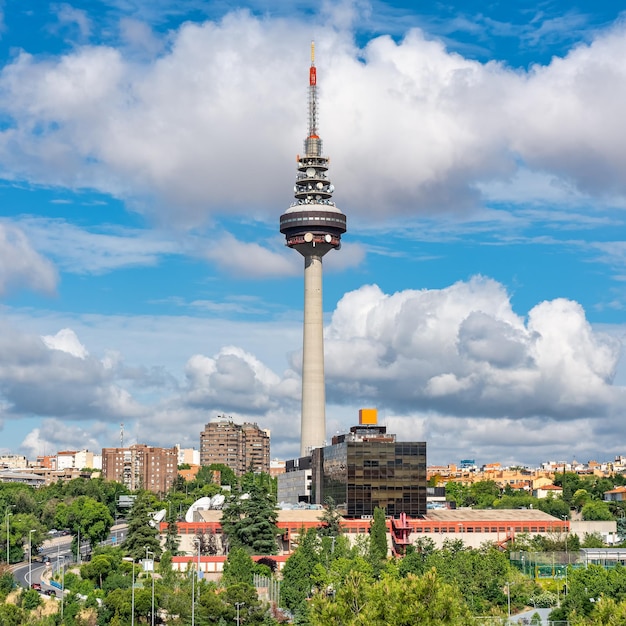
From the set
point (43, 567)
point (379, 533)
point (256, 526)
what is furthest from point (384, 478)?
point (43, 567)

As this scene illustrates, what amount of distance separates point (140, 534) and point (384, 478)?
38.5 meters

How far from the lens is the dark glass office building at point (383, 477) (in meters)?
180

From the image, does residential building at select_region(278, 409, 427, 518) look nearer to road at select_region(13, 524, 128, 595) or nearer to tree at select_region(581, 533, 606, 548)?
tree at select_region(581, 533, 606, 548)

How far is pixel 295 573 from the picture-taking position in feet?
438

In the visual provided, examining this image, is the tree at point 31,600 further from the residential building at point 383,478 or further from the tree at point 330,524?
the residential building at point 383,478

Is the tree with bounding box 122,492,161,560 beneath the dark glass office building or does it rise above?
beneath

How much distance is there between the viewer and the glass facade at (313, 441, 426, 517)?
180 meters

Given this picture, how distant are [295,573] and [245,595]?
16.6m

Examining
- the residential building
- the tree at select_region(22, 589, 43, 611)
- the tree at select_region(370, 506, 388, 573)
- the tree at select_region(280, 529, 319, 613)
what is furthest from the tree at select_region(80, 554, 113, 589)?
the residential building

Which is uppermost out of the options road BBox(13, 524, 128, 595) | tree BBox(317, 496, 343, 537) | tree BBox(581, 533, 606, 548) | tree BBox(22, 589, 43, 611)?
tree BBox(317, 496, 343, 537)

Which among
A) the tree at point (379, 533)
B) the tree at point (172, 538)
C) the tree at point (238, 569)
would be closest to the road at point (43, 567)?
the tree at point (172, 538)

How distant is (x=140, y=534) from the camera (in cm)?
16525

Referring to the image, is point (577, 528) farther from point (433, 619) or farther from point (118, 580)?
point (433, 619)

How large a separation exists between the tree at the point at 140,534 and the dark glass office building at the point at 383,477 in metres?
30.8
